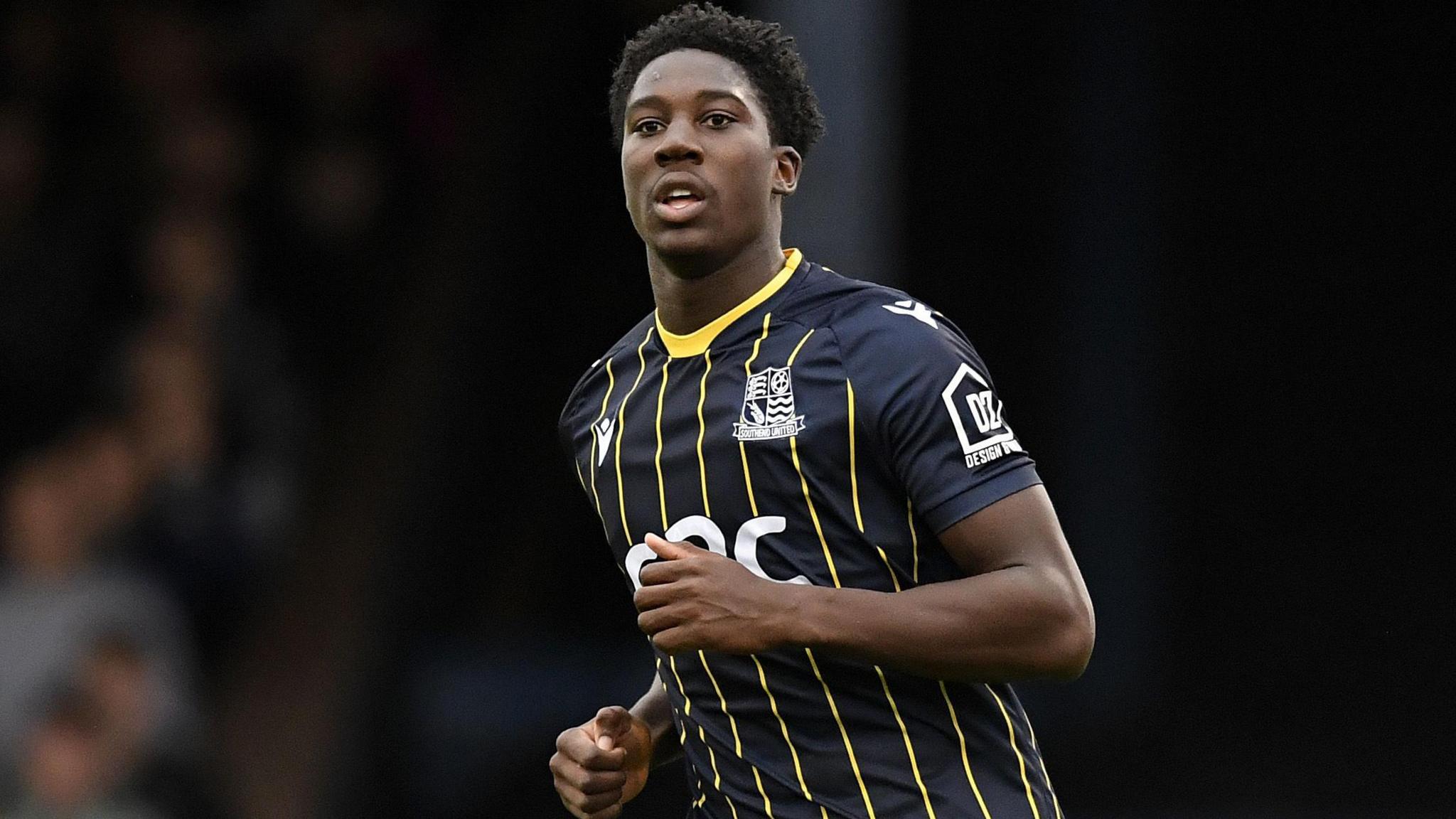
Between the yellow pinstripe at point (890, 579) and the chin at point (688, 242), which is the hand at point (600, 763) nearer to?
the yellow pinstripe at point (890, 579)

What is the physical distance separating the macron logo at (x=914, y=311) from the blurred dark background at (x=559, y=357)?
3.26 meters

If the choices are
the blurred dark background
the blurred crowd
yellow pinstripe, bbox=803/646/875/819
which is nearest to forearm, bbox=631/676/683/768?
yellow pinstripe, bbox=803/646/875/819

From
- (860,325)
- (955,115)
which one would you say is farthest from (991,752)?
(955,115)

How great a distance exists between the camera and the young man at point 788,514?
2.79 meters

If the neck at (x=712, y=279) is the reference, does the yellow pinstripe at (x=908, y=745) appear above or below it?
below

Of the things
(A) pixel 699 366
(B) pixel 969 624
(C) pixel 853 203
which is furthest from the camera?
(C) pixel 853 203

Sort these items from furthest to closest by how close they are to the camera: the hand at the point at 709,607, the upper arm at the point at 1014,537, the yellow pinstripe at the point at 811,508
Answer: the yellow pinstripe at the point at 811,508 → the upper arm at the point at 1014,537 → the hand at the point at 709,607

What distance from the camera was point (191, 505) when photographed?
6805 mm

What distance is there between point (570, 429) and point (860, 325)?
2.25 ft

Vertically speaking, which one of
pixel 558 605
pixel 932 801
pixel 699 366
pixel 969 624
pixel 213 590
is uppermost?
pixel 699 366

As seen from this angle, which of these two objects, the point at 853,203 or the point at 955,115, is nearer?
the point at 853,203

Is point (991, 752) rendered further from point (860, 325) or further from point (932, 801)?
point (860, 325)

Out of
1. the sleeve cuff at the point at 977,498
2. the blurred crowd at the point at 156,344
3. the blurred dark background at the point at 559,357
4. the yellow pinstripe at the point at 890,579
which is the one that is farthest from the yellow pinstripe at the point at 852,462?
the blurred crowd at the point at 156,344

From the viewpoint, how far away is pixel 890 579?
2.98m
